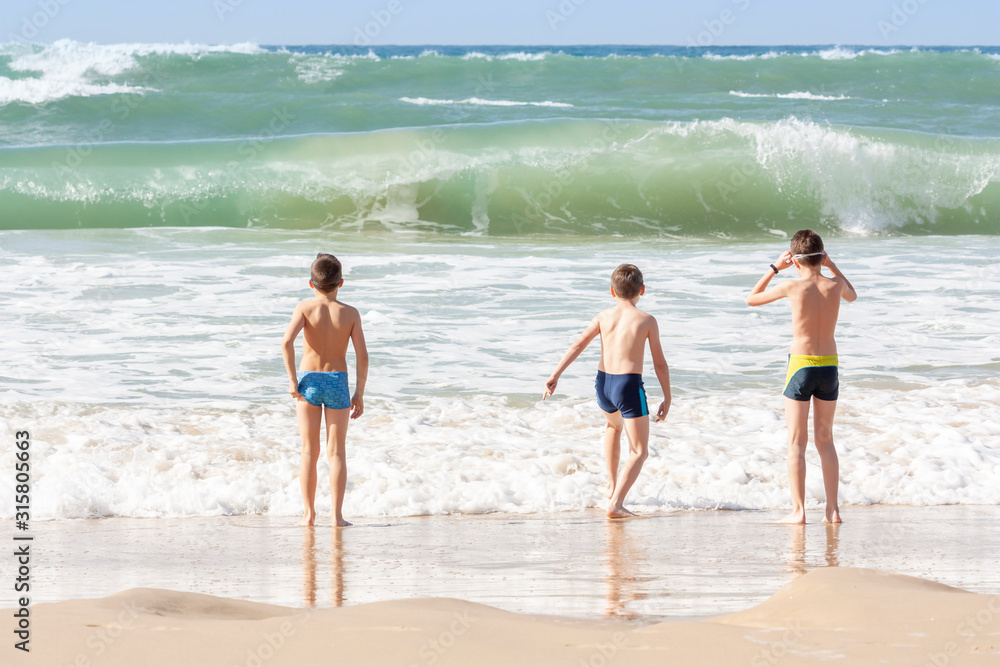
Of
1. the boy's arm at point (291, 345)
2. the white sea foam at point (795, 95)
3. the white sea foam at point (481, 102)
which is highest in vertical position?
the white sea foam at point (795, 95)

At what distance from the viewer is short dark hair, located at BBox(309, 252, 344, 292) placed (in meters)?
5.11

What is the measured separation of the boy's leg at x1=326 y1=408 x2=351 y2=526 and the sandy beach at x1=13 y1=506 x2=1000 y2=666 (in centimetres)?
16

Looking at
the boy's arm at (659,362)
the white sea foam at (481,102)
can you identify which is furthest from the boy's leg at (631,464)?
the white sea foam at (481,102)

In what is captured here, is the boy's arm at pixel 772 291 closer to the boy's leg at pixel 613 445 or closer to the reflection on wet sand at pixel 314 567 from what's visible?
the boy's leg at pixel 613 445

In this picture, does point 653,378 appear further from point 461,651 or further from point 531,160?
point 531,160

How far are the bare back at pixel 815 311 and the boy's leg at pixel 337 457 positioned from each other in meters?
2.48

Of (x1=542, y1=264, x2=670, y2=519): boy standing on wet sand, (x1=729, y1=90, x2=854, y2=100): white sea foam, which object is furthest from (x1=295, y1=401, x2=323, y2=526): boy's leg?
(x1=729, y1=90, x2=854, y2=100): white sea foam

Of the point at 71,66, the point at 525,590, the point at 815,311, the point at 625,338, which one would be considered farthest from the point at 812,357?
the point at 71,66

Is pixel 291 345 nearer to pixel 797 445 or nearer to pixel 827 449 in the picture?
pixel 797 445

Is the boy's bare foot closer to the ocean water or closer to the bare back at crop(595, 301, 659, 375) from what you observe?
the ocean water

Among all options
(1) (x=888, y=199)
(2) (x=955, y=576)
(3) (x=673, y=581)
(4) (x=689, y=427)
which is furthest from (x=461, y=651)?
(1) (x=888, y=199)

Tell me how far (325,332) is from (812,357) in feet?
8.60

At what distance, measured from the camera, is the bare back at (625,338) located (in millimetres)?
5422

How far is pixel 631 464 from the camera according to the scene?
17.6 ft
